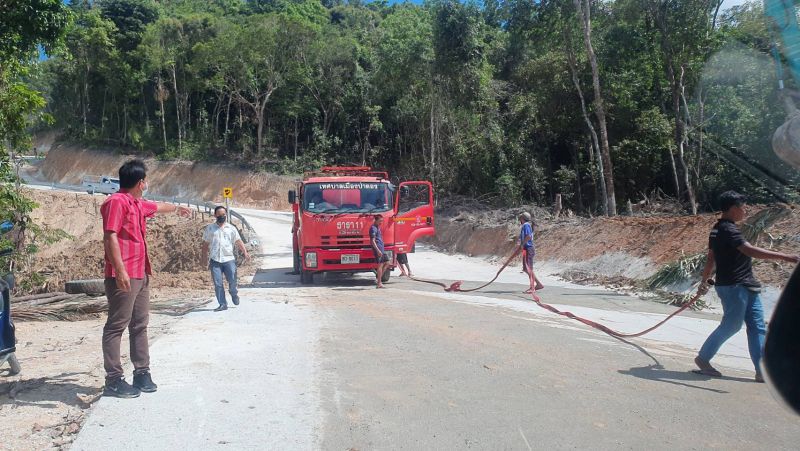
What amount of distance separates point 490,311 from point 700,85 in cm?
1795

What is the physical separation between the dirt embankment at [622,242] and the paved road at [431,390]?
4.00 metres

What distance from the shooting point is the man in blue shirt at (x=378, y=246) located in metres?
14.6

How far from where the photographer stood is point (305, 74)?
49.8 metres

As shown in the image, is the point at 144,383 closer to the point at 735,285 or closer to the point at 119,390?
the point at 119,390

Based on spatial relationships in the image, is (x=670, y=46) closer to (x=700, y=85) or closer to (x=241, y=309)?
(x=700, y=85)

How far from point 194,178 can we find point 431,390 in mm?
52052

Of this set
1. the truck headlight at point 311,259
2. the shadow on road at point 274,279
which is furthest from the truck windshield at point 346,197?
the shadow on road at point 274,279

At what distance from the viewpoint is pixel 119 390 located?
17.7 feet

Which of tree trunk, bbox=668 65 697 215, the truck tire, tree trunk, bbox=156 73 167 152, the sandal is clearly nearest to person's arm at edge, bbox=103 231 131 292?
the sandal

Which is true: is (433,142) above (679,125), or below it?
above

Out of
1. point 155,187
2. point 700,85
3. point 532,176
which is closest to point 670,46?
point 700,85

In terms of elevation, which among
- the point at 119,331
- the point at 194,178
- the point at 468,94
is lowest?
the point at 119,331

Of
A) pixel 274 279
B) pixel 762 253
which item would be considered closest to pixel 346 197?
pixel 274 279

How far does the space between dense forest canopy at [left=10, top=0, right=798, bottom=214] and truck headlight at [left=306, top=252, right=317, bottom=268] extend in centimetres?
659
